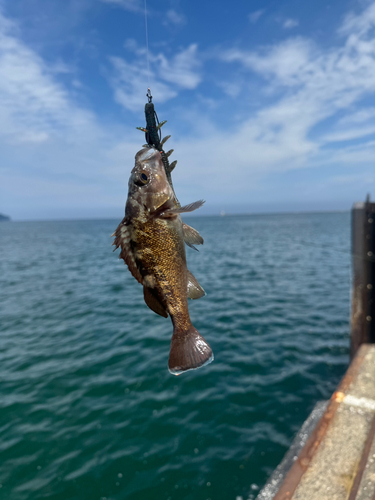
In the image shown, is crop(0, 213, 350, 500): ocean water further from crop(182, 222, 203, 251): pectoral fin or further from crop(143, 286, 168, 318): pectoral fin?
crop(182, 222, 203, 251): pectoral fin

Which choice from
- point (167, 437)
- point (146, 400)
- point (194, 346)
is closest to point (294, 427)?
point (167, 437)

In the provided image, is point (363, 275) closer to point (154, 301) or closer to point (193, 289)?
point (193, 289)

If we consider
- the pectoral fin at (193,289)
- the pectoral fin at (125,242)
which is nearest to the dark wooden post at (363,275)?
the pectoral fin at (193,289)

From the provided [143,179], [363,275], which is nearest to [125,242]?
[143,179]

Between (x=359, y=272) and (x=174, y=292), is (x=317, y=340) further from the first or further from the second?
(x=174, y=292)

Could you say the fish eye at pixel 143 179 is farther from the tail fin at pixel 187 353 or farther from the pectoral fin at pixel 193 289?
the tail fin at pixel 187 353

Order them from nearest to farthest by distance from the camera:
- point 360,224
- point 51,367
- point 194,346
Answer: point 194,346 → point 360,224 → point 51,367

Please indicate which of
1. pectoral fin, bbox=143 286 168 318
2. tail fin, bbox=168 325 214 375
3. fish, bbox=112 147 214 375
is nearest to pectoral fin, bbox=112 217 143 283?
fish, bbox=112 147 214 375
